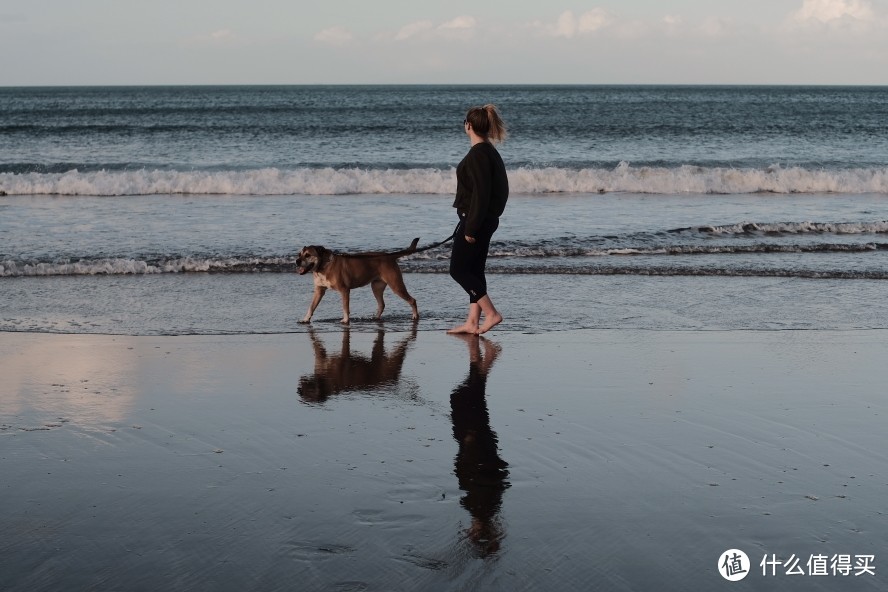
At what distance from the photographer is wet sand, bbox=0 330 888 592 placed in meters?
3.63

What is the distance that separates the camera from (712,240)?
13922mm

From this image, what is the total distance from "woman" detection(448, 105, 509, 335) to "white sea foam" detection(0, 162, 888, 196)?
12522 mm

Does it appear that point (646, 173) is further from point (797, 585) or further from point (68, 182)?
point (797, 585)

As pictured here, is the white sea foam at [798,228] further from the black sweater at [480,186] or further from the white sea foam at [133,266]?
the black sweater at [480,186]

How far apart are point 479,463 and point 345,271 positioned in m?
4.04

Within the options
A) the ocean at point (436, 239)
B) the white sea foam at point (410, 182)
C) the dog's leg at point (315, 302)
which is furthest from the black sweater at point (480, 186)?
the white sea foam at point (410, 182)

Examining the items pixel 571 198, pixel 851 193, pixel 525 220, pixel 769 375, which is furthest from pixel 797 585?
pixel 851 193

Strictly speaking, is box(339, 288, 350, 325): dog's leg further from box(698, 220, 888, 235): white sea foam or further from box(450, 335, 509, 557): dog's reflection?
box(698, 220, 888, 235): white sea foam

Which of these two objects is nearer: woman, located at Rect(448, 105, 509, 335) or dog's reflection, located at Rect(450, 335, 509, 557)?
dog's reflection, located at Rect(450, 335, 509, 557)

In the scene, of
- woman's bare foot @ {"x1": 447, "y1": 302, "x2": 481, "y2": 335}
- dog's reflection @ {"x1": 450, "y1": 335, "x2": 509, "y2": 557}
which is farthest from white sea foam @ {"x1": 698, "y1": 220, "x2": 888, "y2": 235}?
dog's reflection @ {"x1": 450, "y1": 335, "x2": 509, "y2": 557}

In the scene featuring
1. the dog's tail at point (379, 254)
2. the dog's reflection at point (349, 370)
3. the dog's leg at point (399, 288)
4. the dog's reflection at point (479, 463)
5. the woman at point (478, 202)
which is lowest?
the dog's reflection at point (349, 370)

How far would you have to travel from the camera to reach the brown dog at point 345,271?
857 centimetres

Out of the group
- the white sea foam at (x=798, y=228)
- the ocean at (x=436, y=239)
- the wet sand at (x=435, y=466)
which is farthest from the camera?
the white sea foam at (x=798, y=228)

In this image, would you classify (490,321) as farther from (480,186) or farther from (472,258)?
(480,186)
